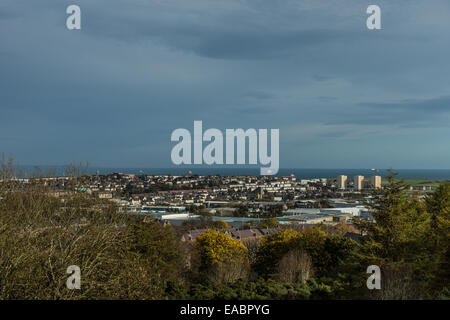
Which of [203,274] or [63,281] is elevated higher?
[63,281]

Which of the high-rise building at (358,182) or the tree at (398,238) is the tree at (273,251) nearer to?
the tree at (398,238)

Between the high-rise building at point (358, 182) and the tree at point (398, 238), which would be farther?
the high-rise building at point (358, 182)

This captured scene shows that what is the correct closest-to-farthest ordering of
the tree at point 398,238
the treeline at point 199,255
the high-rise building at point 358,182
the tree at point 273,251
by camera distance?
the treeline at point 199,255 → the tree at point 398,238 → the tree at point 273,251 → the high-rise building at point 358,182

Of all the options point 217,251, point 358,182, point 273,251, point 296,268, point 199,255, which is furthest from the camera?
point 358,182


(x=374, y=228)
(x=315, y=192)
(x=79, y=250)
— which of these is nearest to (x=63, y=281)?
(x=79, y=250)

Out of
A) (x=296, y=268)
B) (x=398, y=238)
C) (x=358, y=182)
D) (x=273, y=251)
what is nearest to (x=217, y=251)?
(x=273, y=251)

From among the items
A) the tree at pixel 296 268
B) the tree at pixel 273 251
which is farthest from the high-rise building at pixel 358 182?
the tree at pixel 296 268

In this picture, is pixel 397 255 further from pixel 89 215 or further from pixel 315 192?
pixel 315 192

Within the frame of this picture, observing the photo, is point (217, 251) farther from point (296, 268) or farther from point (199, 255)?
point (296, 268)
